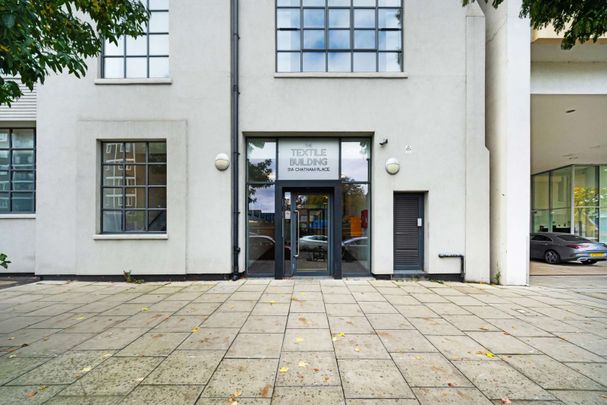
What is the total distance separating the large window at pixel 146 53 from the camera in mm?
7219

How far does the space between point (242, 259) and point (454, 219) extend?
18.9 feet

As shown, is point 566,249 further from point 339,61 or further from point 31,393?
point 31,393

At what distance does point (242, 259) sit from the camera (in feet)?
23.8

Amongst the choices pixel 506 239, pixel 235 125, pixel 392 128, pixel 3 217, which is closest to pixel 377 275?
pixel 506 239

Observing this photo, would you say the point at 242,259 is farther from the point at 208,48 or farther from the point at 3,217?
the point at 3,217

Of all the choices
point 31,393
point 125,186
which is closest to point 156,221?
point 125,186

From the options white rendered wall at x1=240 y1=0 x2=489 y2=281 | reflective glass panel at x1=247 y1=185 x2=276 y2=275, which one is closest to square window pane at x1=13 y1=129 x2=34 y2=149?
white rendered wall at x1=240 y1=0 x2=489 y2=281

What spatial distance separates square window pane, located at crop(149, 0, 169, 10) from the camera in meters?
7.20

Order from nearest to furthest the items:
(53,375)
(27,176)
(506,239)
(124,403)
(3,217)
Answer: (124,403), (53,375), (506,239), (3,217), (27,176)

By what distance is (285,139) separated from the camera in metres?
7.48

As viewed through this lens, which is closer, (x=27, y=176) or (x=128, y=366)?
(x=128, y=366)

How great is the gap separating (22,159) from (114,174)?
3.06 meters

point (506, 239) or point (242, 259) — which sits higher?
point (506, 239)

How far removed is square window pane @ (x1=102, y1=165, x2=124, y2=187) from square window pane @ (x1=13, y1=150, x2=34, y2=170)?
2.57 meters
